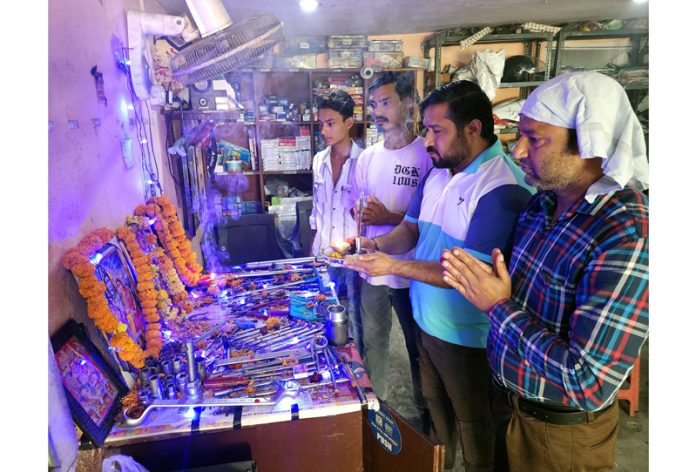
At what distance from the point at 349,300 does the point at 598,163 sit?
218 centimetres

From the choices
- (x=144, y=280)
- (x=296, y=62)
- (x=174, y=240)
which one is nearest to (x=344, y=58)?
(x=296, y=62)

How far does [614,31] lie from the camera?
468cm

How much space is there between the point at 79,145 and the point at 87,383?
101cm

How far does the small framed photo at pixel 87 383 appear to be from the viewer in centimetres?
125

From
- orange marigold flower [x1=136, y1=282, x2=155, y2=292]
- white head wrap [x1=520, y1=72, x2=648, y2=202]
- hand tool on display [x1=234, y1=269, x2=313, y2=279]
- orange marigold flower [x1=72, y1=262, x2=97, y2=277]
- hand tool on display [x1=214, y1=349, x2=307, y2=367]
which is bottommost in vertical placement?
hand tool on display [x1=214, y1=349, x2=307, y2=367]

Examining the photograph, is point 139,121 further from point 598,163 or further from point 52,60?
point 598,163

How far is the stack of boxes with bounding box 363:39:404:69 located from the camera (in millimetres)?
4586

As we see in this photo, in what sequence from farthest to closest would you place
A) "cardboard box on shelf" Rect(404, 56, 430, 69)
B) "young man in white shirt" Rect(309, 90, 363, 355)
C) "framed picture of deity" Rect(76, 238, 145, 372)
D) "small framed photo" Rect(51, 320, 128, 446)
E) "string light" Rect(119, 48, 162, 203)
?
"cardboard box on shelf" Rect(404, 56, 430, 69)
"young man in white shirt" Rect(309, 90, 363, 355)
"string light" Rect(119, 48, 162, 203)
"framed picture of deity" Rect(76, 238, 145, 372)
"small framed photo" Rect(51, 320, 128, 446)

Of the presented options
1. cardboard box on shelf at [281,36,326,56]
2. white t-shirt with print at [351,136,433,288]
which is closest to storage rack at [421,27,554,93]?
cardboard box on shelf at [281,36,326,56]

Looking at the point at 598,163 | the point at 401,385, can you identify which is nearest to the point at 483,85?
the point at 401,385

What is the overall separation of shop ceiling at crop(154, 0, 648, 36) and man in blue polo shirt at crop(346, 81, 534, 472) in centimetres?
200

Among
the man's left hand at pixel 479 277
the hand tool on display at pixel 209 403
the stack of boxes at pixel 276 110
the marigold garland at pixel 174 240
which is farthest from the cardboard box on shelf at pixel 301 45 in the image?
the hand tool on display at pixel 209 403

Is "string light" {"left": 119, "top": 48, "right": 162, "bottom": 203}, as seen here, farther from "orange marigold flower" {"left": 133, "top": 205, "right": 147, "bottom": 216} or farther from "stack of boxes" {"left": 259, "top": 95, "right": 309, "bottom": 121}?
"stack of boxes" {"left": 259, "top": 95, "right": 309, "bottom": 121}

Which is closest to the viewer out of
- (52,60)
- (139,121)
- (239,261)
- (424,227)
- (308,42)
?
(52,60)
